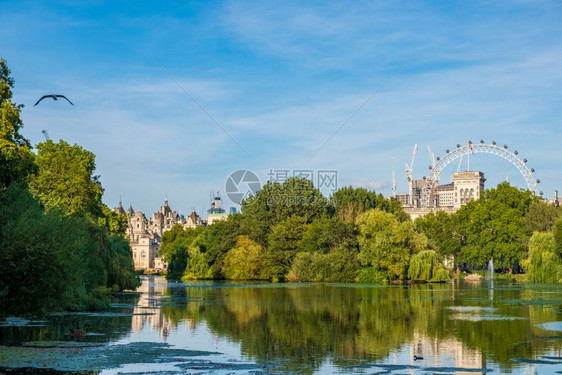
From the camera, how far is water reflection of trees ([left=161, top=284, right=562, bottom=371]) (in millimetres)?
22609

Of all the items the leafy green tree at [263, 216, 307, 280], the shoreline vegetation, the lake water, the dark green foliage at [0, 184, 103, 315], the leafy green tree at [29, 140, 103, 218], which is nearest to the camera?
the lake water

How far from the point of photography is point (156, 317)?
33.9 meters

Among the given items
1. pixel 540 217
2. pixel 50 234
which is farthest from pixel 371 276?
pixel 50 234

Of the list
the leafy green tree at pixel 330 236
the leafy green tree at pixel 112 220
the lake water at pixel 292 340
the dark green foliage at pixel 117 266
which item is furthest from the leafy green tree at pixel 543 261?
the leafy green tree at pixel 112 220

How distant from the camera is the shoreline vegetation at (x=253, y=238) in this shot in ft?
69.9

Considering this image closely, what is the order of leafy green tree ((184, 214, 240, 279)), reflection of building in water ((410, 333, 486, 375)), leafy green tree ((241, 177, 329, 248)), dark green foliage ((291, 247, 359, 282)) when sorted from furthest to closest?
leafy green tree ((241, 177, 329, 248)) → leafy green tree ((184, 214, 240, 279)) → dark green foliage ((291, 247, 359, 282)) → reflection of building in water ((410, 333, 486, 375))

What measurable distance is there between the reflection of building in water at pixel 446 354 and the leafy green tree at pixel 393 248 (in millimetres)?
46884

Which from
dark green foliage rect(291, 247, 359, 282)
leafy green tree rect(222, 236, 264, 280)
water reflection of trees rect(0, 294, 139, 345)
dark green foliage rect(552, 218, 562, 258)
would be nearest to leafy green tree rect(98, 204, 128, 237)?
leafy green tree rect(222, 236, 264, 280)

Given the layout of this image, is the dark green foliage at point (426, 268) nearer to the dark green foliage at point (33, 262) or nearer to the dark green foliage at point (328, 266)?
the dark green foliage at point (328, 266)

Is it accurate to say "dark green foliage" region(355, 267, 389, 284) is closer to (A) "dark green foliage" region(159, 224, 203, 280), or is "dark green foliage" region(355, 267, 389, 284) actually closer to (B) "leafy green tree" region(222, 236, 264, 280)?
(B) "leafy green tree" region(222, 236, 264, 280)

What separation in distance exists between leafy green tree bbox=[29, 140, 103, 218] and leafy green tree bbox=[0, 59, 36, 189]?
708 inches

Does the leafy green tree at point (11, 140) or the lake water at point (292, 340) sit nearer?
the lake water at point (292, 340)

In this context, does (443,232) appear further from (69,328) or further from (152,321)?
(69,328)

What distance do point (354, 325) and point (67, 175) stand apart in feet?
115
